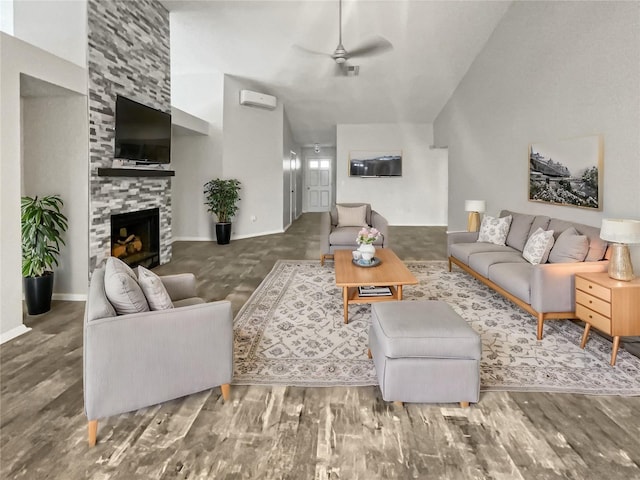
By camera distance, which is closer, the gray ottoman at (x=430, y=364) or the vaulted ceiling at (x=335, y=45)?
the gray ottoman at (x=430, y=364)

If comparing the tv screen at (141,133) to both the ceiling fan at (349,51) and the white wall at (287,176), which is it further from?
the white wall at (287,176)

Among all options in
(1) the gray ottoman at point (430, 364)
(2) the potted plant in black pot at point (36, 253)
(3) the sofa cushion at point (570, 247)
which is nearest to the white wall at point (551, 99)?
(3) the sofa cushion at point (570, 247)

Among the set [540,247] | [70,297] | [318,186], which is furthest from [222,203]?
[318,186]

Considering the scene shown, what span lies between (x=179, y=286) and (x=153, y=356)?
2.97 ft

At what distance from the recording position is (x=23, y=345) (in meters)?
3.07

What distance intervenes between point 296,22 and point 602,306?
5543mm

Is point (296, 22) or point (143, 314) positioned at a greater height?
point (296, 22)

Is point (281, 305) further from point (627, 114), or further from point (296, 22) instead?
point (296, 22)

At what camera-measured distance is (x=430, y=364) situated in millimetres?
2230

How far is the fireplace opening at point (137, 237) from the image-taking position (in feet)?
16.2

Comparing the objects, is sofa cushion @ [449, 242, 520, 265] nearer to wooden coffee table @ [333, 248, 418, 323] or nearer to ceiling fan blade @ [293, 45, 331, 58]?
wooden coffee table @ [333, 248, 418, 323]

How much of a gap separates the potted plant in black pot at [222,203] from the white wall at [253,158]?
0.43 m

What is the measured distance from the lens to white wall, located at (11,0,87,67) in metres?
4.09

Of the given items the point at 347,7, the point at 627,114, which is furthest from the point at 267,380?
the point at 347,7
